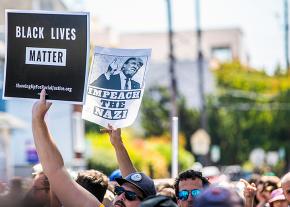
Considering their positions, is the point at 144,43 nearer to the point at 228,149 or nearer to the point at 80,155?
the point at 228,149

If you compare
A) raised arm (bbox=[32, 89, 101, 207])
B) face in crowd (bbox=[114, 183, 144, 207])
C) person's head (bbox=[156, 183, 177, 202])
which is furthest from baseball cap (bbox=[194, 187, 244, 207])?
person's head (bbox=[156, 183, 177, 202])

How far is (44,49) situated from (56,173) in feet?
3.26

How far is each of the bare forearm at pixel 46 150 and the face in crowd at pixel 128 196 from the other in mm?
467

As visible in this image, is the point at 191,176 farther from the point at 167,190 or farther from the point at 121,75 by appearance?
the point at 167,190

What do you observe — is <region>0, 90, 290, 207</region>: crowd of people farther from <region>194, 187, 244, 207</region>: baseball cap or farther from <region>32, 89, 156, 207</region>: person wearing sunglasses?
<region>194, 187, 244, 207</region>: baseball cap

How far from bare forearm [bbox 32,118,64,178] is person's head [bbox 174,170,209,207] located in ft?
3.37

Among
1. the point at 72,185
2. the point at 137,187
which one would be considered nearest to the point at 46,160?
the point at 72,185

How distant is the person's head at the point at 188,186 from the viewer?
645cm

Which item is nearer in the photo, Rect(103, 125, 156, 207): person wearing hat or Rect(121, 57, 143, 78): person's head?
Rect(103, 125, 156, 207): person wearing hat

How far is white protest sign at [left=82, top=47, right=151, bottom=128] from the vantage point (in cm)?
680

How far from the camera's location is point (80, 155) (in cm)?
3653

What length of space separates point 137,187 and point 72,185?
0.47 m

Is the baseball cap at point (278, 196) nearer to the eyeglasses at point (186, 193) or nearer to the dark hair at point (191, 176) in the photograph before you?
the dark hair at point (191, 176)

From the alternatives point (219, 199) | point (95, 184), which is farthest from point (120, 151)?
point (219, 199)
